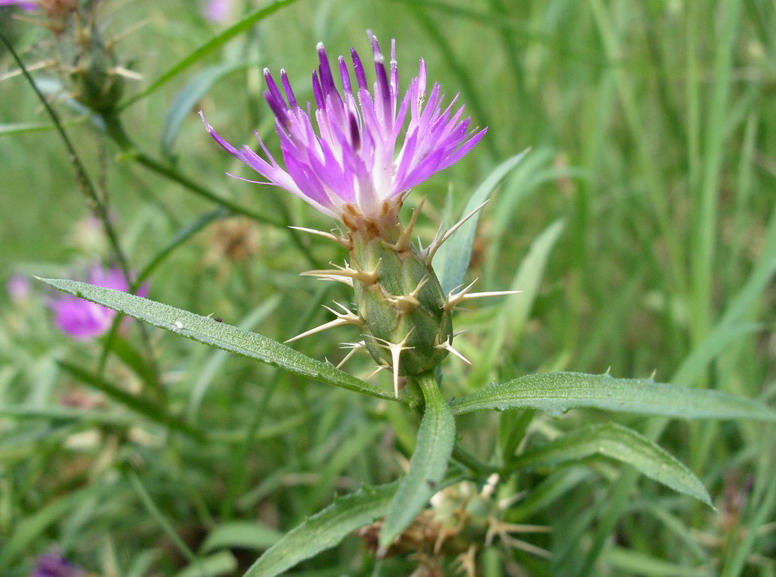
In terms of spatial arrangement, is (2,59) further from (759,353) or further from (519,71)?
(759,353)

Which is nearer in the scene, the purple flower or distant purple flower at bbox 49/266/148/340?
the purple flower

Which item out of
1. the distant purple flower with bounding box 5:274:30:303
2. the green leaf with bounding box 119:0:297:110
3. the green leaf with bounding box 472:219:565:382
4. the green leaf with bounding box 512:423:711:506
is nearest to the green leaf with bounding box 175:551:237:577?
the green leaf with bounding box 472:219:565:382

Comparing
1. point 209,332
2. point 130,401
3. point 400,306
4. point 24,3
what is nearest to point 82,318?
point 130,401

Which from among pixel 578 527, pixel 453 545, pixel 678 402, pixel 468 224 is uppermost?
pixel 468 224

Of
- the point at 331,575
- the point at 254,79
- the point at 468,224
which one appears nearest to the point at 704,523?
the point at 331,575

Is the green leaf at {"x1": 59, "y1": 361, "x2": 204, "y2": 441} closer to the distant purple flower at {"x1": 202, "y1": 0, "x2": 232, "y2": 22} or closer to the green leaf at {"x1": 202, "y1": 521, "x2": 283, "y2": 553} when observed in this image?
the green leaf at {"x1": 202, "y1": 521, "x2": 283, "y2": 553}

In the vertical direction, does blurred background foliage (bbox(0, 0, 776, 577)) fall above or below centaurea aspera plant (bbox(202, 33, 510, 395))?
below
